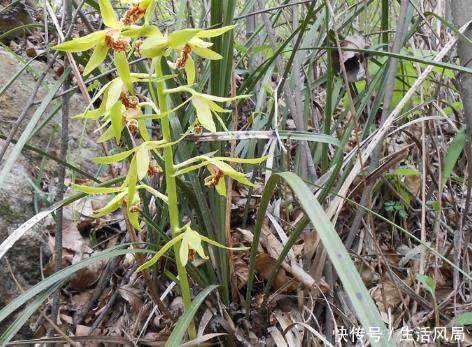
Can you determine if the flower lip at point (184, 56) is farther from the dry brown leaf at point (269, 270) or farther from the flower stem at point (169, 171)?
the dry brown leaf at point (269, 270)

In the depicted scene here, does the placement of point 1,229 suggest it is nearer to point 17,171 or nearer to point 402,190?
point 17,171

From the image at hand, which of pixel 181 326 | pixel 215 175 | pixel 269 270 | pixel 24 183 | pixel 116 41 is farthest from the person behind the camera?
pixel 24 183

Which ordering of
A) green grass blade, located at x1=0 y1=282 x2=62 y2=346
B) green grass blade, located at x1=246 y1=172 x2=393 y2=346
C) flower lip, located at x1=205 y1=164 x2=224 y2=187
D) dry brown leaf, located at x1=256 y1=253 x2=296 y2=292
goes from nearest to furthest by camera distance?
1. green grass blade, located at x1=246 y1=172 x2=393 y2=346
2. green grass blade, located at x1=0 y1=282 x2=62 y2=346
3. flower lip, located at x1=205 y1=164 x2=224 y2=187
4. dry brown leaf, located at x1=256 y1=253 x2=296 y2=292

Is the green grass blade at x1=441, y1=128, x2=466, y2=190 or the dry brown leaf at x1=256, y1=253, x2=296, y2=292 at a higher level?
the green grass blade at x1=441, y1=128, x2=466, y2=190

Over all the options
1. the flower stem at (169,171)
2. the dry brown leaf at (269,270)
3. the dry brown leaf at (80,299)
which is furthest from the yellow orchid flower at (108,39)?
the dry brown leaf at (80,299)

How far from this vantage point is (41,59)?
3.46 meters

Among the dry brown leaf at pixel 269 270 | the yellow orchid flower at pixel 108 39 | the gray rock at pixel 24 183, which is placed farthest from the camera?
the gray rock at pixel 24 183

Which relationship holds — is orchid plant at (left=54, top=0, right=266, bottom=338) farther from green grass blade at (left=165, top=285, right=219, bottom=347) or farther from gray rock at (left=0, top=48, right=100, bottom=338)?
gray rock at (left=0, top=48, right=100, bottom=338)

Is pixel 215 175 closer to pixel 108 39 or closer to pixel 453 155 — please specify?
pixel 108 39

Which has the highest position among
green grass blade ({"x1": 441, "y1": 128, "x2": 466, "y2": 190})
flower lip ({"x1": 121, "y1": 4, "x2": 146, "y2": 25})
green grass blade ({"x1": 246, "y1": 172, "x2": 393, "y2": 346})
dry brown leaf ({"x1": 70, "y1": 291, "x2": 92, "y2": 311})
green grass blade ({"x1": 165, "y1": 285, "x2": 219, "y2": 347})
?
flower lip ({"x1": 121, "y1": 4, "x2": 146, "y2": 25})

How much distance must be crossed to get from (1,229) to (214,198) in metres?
0.92

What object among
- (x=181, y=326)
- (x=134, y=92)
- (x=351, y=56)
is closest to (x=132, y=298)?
(x=181, y=326)

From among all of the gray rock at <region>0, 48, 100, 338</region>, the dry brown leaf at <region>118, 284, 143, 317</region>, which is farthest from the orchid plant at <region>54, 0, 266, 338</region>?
the gray rock at <region>0, 48, 100, 338</region>

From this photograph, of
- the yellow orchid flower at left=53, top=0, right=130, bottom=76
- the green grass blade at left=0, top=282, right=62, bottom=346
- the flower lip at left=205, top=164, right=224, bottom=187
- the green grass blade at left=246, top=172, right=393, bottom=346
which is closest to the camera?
the green grass blade at left=246, top=172, right=393, bottom=346
